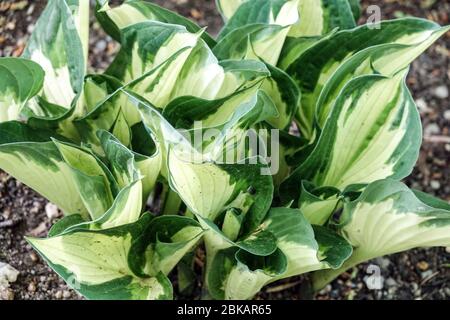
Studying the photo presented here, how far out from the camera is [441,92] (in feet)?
6.45

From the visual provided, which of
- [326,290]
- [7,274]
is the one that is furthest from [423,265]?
[7,274]

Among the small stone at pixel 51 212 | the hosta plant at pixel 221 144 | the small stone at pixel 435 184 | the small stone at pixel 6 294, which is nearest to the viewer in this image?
the hosta plant at pixel 221 144

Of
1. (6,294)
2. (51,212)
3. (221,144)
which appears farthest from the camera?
(51,212)

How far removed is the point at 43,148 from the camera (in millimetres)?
1174

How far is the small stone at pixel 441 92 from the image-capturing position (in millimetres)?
1957

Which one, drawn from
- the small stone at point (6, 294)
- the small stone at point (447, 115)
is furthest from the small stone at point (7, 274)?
the small stone at point (447, 115)

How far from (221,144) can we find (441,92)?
107 cm

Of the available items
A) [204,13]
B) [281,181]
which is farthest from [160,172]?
[204,13]

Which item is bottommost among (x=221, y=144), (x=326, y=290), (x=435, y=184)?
(x=326, y=290)

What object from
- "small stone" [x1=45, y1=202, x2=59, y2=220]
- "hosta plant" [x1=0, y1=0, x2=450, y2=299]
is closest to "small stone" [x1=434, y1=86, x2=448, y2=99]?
"hosta plant" [x1=0, y1=0, x2=450, y2=299]

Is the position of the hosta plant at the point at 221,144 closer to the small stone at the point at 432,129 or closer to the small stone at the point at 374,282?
the small stone at the point at 374,282

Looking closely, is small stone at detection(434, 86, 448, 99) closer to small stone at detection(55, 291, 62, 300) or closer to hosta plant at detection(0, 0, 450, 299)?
hosta plant at detection(0, 0, 450, 299)

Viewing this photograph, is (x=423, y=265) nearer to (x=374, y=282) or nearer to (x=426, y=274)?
(x=426, y=274)

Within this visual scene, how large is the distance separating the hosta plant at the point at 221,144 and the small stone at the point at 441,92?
666 mm
